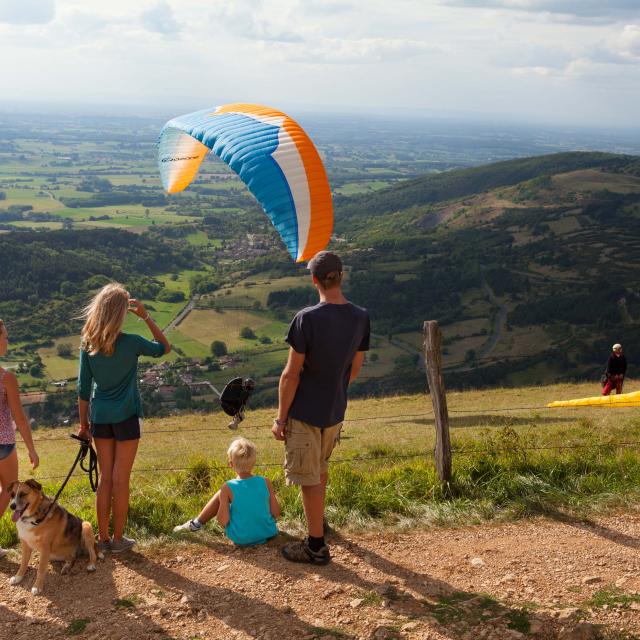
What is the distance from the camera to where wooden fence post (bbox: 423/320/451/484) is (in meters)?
6.84

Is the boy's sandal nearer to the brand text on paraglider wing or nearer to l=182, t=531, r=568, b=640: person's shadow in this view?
l=182, t=531, r=568, b=640: person's shadow

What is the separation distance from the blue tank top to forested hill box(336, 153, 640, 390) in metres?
58.4

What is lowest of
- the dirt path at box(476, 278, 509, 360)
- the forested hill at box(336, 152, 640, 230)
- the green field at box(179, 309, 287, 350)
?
the green field at box(179, 309, 287, 350)

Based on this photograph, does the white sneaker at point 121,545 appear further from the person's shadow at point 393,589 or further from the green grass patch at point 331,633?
the green grass patch at point 331,633

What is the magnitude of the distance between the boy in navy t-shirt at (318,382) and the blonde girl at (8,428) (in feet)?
7.15

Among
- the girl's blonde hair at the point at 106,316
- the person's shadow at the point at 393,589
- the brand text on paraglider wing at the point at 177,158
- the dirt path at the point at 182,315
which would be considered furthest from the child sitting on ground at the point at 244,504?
the dirt path at the point at 182,315

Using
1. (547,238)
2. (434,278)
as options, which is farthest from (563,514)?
(547,238)

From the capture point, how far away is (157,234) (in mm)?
144125

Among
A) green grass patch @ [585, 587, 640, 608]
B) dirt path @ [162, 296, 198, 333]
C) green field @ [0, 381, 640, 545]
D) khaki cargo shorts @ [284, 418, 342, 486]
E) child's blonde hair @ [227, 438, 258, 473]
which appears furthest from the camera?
dirt path @ [162, 296, 198, 333]

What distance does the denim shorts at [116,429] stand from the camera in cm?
559

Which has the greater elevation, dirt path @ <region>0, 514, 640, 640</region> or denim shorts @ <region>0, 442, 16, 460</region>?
denim shorts @ <region>0, 442, 16, 460</region>

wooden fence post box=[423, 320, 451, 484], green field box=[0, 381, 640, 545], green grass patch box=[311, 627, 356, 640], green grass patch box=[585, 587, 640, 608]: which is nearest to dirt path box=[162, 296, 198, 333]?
green field box=[0, 381, 640, 545]

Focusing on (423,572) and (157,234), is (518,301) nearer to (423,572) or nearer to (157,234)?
(157,234)

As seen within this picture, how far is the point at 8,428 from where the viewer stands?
5.64 m
